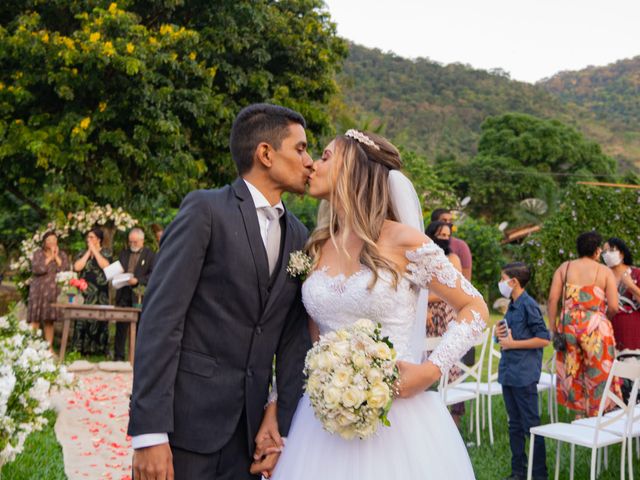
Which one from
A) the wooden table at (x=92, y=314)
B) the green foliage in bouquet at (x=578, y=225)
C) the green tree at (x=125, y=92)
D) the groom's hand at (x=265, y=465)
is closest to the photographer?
the groom's hand at (x=265, y=465)

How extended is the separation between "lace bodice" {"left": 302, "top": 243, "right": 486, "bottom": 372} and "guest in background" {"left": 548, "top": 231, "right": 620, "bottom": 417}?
4.77m

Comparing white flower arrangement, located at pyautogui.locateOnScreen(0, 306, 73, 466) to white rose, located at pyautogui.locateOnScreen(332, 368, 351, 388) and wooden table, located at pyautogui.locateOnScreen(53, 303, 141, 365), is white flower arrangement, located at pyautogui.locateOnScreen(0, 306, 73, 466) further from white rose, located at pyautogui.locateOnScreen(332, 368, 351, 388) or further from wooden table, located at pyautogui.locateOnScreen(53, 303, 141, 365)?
wooden table, located at pyautogui.locateOnScreen(53, 303, 141, 365)

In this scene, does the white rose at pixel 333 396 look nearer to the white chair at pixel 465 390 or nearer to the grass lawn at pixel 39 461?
the grass lawn at pixel 39 461

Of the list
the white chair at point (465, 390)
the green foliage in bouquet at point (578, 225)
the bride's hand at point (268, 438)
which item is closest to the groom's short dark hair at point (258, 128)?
the bride's hand at point (268, 438)

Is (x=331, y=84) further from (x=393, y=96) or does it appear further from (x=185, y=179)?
(x=393, y=96)

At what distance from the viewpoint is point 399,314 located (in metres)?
2.99

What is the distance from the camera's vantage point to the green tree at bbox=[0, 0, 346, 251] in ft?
40.1

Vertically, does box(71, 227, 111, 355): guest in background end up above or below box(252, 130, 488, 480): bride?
below

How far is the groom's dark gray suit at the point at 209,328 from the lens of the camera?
8.50 feet

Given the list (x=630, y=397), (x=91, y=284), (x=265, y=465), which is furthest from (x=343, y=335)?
(x=91, y=284)

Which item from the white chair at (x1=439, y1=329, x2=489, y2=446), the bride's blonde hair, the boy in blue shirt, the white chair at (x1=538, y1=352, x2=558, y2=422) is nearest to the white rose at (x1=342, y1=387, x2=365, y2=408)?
the bride's blonde hair

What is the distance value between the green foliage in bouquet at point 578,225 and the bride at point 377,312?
634 inches

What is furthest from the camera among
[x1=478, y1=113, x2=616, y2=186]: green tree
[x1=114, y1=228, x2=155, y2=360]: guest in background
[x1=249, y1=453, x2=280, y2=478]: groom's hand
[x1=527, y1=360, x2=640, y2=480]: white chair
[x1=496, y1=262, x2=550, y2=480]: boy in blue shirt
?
[x1=478, y1=113, x2=616, y2=186]: green tree

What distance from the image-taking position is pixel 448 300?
299 centimetres
